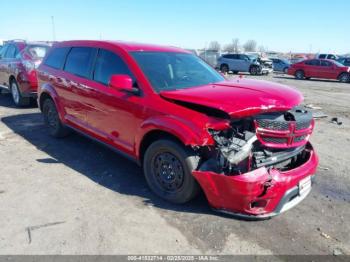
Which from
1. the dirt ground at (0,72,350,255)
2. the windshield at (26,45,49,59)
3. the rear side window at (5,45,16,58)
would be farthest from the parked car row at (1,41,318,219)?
the rear side window at (5,45,16,58)

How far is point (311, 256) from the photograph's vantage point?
9.79ft

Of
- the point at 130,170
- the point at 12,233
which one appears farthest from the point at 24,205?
the point at 130,170

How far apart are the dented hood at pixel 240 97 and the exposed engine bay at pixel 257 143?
150 mm

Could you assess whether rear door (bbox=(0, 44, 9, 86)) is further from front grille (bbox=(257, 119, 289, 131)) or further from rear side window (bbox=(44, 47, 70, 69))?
front grille (bbox=(257, 119, 289, 131))

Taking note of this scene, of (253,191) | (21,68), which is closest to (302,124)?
(253,191)

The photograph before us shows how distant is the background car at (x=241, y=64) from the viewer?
26.9 meters

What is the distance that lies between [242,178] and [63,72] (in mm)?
3907

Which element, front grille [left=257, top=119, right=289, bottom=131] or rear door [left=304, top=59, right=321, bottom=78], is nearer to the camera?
front grille [left=257, top=119, right=289, bottom=131]

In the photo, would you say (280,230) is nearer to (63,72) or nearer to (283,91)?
(283,91)

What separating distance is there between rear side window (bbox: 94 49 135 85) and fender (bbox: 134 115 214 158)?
835 mm

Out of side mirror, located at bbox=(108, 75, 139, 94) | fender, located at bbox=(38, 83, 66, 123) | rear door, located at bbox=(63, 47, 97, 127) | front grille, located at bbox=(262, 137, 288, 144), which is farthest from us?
fender, located at bbox=(38, 83, 66, 123)

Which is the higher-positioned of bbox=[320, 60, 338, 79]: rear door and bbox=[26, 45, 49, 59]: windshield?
bbox=[26, 45, 49, 59]: windshield

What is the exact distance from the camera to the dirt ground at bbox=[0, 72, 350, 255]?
308cm

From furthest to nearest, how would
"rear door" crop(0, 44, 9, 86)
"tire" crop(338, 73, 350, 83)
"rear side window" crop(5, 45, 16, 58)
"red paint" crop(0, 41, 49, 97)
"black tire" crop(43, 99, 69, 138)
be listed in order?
"tire" crop(338, 73, 350, 83), "rear door" crop(0, 44, 9, 86), "rear side window" crop(5, 45, 16, 58), "red paint" crop(0, 41, 49, 97), "black tire" crop(43, 99, 69, 138)
